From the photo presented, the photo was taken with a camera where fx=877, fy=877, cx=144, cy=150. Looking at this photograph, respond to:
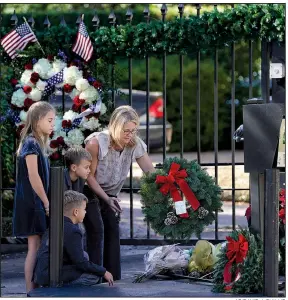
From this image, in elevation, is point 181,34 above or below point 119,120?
above

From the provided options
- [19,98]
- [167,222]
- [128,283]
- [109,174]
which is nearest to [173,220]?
[167,222]

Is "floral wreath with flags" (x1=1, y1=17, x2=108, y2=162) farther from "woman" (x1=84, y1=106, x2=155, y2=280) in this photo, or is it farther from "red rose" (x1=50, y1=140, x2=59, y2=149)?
"woman" (x1=84, y1=106, x2=155, y2=280)

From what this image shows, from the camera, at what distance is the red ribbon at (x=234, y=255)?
570cm

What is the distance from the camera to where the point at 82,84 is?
8.00m

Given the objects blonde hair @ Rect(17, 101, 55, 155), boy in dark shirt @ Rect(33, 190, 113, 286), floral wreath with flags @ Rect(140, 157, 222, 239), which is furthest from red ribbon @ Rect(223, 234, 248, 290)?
blonde hair @ Rect(17, 101, 55, 155)

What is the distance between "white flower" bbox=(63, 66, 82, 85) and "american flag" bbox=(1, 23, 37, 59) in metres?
0.46

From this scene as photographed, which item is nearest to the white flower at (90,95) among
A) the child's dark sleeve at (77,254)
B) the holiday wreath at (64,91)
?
the holiday wreath at (64,91)

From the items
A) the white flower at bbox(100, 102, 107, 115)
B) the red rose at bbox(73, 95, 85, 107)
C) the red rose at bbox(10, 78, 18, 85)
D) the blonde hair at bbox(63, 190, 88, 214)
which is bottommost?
the blonde hair at bbox(63, 190, 88, 214)

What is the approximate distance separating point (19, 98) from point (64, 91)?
1.38 ft

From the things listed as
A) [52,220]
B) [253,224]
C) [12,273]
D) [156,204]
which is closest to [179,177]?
[156,204]

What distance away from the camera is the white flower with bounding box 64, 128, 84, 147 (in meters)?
7.84

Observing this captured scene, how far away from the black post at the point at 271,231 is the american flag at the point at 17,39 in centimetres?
360

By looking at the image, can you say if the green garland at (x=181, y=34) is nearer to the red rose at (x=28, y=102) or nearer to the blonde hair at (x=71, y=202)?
the red rose at (x=28, y=102)

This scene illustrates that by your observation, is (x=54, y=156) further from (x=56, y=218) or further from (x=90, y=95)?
(x=56, y=218)
